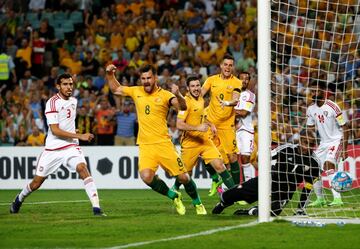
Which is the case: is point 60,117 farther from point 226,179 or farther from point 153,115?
point 226,179

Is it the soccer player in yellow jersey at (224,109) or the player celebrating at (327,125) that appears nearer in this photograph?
the player celebrating at (327,125)

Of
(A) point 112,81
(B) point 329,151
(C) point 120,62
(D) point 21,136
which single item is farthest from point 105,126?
(A) point 112,81

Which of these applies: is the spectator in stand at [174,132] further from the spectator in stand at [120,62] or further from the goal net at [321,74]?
the goal net at [321,74]

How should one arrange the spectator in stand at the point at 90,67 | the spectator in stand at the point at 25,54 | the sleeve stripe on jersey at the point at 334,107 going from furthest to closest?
the spectator in stand at the point at 25,54 → the spectator in stand at the point at 90,67 → the sleeve stripe on jersey at the point at 334,107

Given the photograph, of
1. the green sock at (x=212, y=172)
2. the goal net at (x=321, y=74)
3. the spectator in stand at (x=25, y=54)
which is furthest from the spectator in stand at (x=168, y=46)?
the green sock at (x=212, y=172)

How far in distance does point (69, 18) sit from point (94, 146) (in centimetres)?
775

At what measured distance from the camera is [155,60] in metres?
29.1

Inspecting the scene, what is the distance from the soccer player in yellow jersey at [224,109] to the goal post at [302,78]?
767 millimetres

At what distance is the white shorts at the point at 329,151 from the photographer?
18.8 m

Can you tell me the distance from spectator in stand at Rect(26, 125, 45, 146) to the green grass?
27.7ft

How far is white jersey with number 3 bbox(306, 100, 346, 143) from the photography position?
18656 mm

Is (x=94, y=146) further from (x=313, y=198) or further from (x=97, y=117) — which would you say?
(x=313, y=198)

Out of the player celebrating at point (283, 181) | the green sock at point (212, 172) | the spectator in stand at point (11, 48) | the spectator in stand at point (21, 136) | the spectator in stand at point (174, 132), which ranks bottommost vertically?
the spectator in stand at point (21, 136)

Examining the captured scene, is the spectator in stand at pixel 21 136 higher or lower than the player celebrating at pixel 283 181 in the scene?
lower
